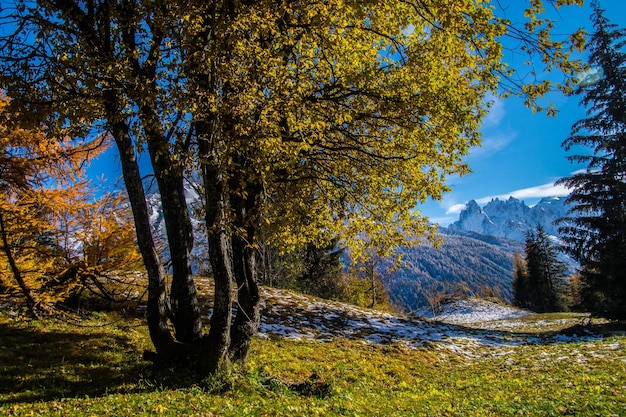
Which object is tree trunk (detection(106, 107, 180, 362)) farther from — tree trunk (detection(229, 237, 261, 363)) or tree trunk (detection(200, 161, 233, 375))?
tree trunk (detection(229, 237, 261, 363))

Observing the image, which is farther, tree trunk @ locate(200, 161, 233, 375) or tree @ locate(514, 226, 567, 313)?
tree @ locate(514, 226, 567, 313)

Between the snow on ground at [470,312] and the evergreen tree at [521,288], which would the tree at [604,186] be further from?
the evergreen tree at [521,288]

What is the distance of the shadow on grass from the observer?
787 cm

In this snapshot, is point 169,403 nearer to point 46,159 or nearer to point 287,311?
point 46,159

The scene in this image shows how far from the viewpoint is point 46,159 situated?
12.4 m

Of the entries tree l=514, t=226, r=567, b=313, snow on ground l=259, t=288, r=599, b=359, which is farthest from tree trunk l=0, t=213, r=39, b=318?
tree l=514, t=226, r=567, b=313

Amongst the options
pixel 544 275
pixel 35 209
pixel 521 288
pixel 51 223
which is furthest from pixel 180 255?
pixel 521 288

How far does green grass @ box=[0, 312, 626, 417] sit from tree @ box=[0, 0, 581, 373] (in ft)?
4.04

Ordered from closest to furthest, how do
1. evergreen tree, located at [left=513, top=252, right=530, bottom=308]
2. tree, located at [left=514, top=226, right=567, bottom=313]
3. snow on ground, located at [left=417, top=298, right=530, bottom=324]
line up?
snow on ground, located at [left=417, top=298, right=530, bottom=324]
tree, located at [left=514, top=226, right=567, bottom=313]
evergreen tree, located at [left=513, top=252, right=530, bottom=308]

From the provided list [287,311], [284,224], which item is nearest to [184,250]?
[284,224]

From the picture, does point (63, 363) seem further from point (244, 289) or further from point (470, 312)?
point (470, 312)

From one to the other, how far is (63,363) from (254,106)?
812 cm

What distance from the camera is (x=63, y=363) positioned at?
9.40 metres

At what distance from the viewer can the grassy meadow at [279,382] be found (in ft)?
24.2
